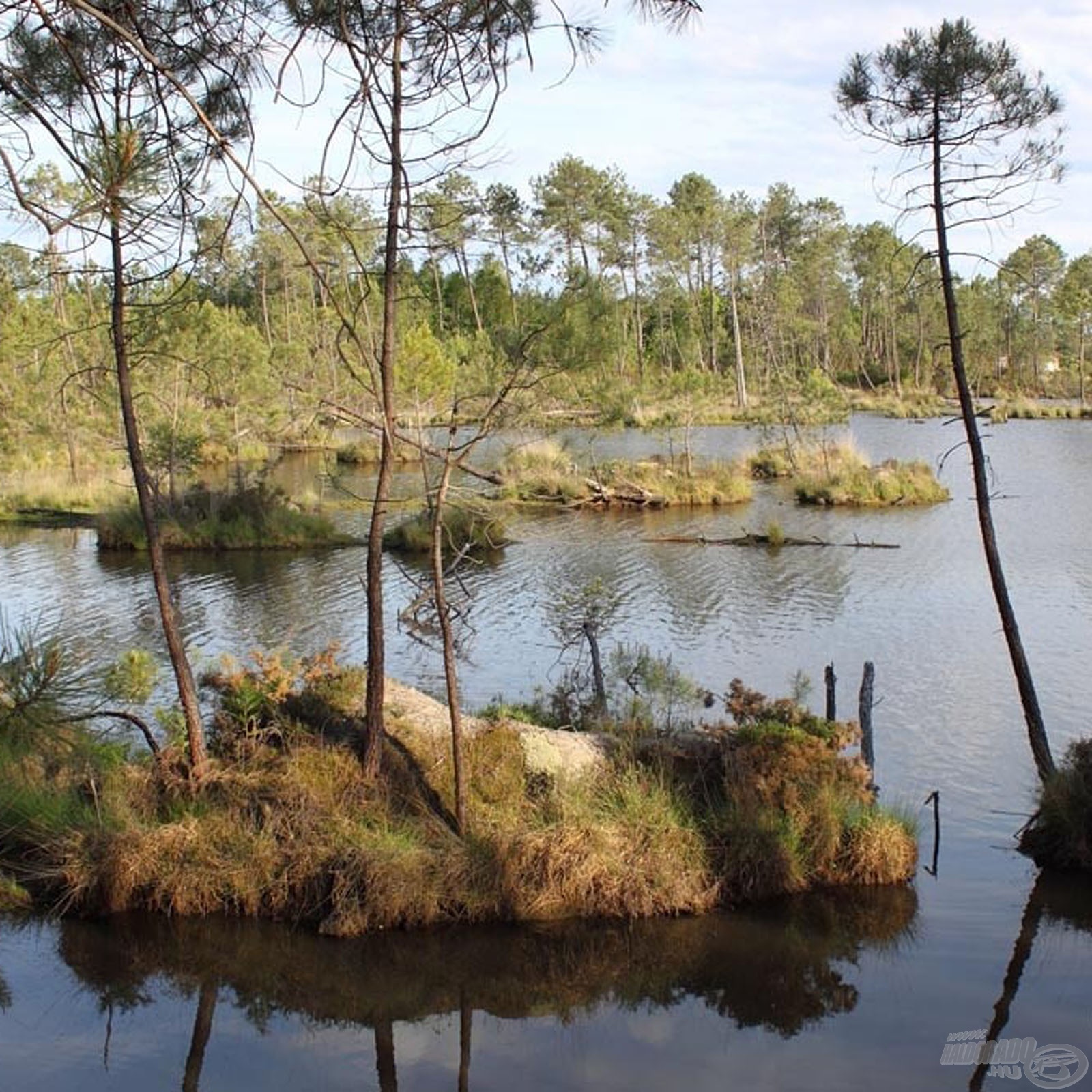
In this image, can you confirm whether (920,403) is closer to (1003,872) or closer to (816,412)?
(816,412)

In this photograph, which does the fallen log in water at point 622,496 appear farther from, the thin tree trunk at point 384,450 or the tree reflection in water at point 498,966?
the tree reflection in water at point 498,966

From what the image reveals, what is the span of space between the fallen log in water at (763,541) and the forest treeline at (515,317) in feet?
10.9

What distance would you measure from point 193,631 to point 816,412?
21.0m

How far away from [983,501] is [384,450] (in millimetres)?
5562

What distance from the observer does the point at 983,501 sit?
11.7 m

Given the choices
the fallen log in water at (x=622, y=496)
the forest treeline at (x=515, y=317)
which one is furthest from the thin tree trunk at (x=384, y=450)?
the fallen log in water at (x=622, y=496)

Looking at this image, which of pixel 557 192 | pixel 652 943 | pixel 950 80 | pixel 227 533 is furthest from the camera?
pixel 557 192

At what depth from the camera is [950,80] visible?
1180 centimetres

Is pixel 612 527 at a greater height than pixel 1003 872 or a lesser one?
greater

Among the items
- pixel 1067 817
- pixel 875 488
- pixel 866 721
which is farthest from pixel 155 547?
pixel 875 488

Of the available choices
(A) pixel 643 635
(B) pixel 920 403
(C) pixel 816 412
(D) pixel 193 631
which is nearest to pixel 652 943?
(A) pixel 643 635

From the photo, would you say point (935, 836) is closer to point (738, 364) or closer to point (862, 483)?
point (862, 483)

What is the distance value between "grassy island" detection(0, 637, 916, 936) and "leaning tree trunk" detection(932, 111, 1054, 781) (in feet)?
6.09

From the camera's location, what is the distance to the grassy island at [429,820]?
388 inches
